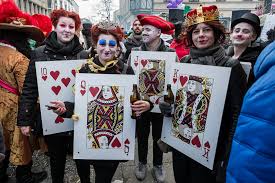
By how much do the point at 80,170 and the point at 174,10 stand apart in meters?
5.52

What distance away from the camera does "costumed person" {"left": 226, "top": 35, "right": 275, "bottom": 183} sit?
0.83 meters

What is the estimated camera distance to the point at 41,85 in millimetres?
2604

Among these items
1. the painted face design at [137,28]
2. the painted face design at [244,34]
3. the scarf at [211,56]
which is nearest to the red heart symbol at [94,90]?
the scarf at [211,56]

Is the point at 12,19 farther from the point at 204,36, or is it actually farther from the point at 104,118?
the point at 204,36

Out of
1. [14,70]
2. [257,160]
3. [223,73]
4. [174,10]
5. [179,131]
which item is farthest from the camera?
[174,10]

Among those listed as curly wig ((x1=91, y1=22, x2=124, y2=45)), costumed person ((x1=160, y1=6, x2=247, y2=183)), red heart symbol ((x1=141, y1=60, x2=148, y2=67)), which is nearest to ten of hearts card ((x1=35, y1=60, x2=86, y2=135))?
curly wig ((x1=91, y1=22, x2=124, y2=45))

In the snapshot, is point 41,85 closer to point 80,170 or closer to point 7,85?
point 7,85

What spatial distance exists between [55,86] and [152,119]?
1.33 meters

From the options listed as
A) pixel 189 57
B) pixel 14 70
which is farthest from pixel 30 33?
pixel 189 57

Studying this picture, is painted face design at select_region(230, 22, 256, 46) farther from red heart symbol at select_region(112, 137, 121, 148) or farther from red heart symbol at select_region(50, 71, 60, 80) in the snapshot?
red heart symbol at select_region(50, 71, 60, 80)

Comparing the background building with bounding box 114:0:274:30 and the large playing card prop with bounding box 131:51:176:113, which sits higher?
the background building with bounding box 114:0:274:30

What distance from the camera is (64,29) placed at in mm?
2701

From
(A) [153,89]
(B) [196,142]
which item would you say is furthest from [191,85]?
(A) [153,89]

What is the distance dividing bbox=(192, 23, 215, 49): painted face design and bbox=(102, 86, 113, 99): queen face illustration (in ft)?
2.76
